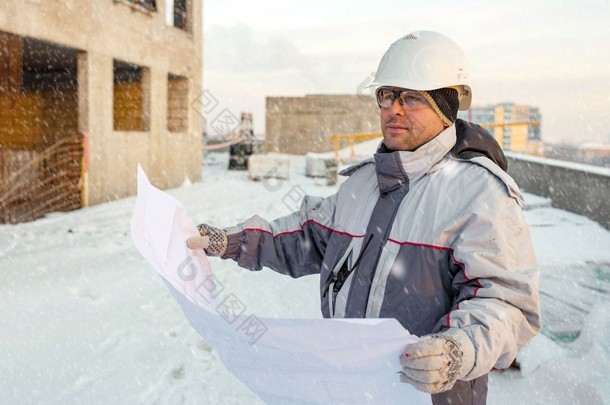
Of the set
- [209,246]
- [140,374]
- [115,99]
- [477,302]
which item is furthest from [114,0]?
[477,302]

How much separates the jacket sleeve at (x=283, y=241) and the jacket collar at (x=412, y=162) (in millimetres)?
395

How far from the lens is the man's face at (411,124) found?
2.00m

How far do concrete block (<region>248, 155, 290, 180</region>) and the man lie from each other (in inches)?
682

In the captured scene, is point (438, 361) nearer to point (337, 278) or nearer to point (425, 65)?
point (337, 278)

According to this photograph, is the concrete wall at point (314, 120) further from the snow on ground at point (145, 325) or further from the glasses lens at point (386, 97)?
the glasses lens at point (386, 97)

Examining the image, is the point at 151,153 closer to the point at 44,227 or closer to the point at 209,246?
the point at 44,227

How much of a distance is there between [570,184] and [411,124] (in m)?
11.0

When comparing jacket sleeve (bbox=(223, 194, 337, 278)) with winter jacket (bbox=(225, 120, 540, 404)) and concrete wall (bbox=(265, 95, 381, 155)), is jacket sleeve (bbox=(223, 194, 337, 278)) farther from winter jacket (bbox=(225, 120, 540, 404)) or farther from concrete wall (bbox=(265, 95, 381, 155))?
concrete wall (bbox=(265, 95, 381, 155))

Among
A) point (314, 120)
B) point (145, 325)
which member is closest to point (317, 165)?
point (314, 120)

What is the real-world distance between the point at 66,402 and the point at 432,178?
2.89m

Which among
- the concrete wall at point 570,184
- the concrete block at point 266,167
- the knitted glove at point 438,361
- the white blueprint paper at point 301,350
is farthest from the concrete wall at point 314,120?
the knitted glove at point 438,361

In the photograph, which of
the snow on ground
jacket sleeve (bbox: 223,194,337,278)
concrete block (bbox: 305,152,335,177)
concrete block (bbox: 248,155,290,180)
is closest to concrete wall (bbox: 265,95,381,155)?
Answer: concrete block (bbox: 305,152,335,177)

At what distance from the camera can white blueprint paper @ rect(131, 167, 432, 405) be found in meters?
1.58

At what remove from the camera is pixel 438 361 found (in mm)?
1454
